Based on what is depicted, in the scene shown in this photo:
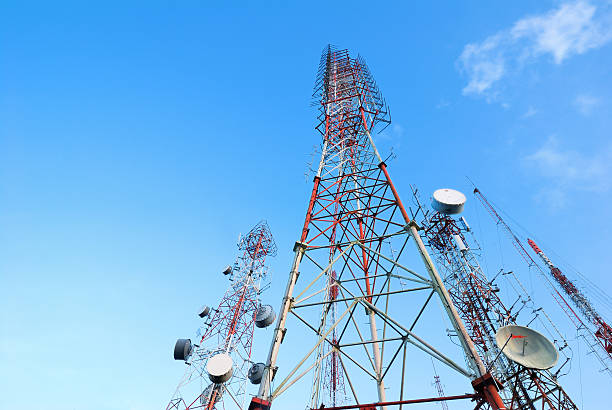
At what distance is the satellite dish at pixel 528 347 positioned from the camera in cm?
787

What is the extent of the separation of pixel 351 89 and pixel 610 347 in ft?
86.6

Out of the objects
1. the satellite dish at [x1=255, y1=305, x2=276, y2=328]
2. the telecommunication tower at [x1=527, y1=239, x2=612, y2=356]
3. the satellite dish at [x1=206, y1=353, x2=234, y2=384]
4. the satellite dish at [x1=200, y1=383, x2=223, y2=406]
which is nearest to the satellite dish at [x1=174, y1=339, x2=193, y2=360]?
the satellite dish at [x1=200, y1=383, x2=223, y2=406]

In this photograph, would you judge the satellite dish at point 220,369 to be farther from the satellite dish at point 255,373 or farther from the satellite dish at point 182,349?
the satellite dish at point 182,349

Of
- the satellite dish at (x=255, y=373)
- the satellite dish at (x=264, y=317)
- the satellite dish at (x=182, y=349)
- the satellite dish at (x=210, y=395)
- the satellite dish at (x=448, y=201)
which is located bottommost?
the satellite dish at (x=210, y=395)

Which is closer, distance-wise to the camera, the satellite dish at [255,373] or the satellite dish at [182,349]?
the satellite dish at [182,349]

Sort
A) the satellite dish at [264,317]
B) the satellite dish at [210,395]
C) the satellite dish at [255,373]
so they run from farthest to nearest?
the satellite dish at [264,317]
the satellite dish at [255,373]
the satellite dish at [210,395]

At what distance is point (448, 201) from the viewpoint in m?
16.3

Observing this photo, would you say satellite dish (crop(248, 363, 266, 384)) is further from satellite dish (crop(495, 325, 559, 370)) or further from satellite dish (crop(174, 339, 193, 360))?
satellite dish (crop(495, 325, 559, 370))

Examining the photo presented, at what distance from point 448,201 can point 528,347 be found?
9246 mm

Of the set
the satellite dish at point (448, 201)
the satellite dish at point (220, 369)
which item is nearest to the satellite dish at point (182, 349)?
the satellite dish at point (220, 369)

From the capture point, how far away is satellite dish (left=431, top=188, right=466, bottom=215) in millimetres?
16125

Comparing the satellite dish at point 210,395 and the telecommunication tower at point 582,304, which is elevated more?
the telecommunication tower at point 582,304

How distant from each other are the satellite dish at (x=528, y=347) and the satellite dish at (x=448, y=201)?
28.1 feet

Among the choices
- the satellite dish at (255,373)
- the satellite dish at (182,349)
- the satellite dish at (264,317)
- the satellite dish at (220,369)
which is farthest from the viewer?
the satellite dish at (264,317)
